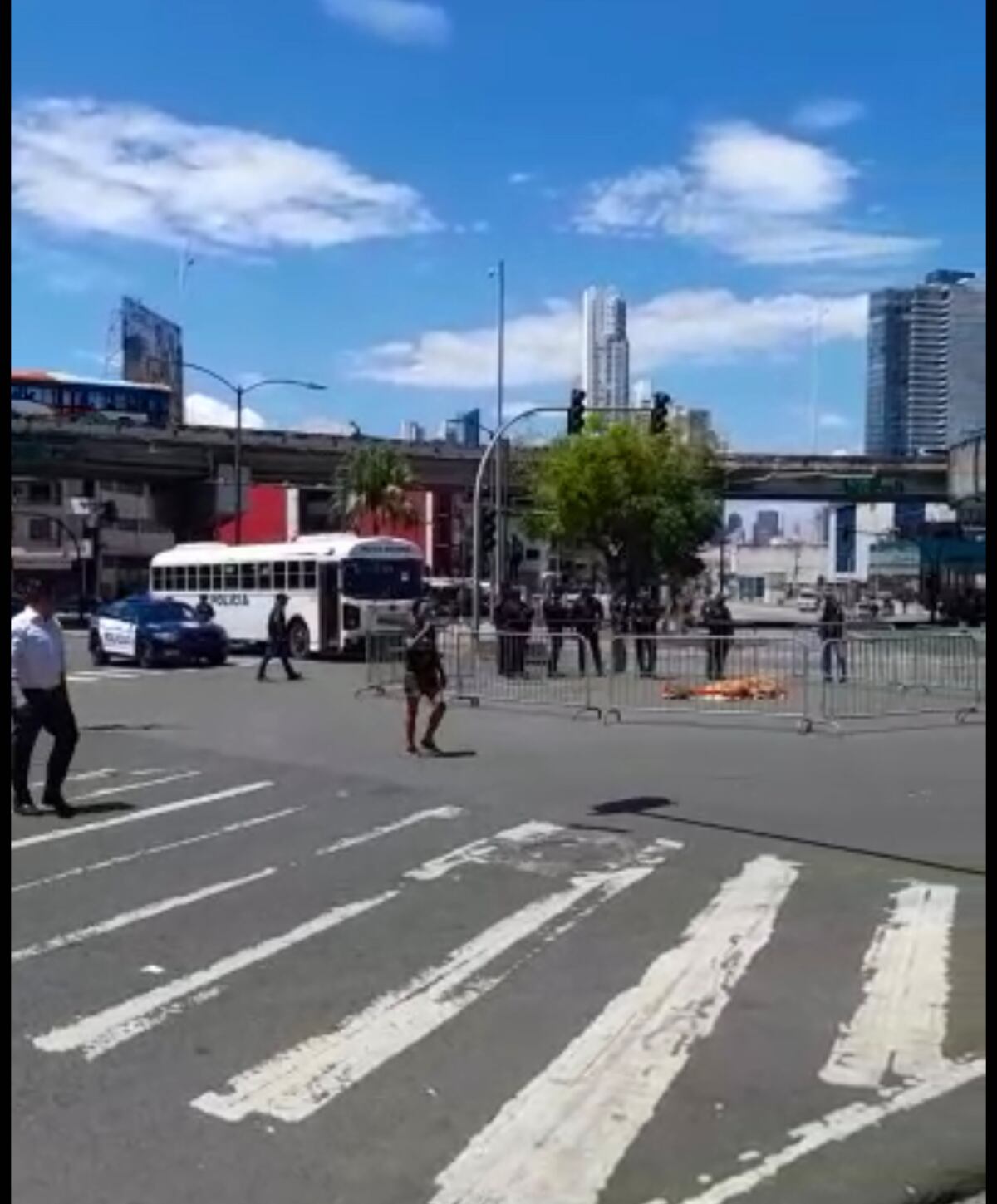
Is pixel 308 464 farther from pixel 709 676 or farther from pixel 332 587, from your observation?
pixel 709 676

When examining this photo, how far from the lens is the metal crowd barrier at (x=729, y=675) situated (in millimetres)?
20469

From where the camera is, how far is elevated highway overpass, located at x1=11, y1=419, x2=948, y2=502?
71.0m

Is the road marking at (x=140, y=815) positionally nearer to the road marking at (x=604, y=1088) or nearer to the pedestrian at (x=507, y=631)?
the road marking at (x=604, y=1088)

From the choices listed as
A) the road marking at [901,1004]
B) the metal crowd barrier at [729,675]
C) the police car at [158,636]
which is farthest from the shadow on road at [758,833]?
the police car at [158,636]

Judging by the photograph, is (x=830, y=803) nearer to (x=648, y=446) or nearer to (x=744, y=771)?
(x=744, y=771)

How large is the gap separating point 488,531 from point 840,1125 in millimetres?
35224

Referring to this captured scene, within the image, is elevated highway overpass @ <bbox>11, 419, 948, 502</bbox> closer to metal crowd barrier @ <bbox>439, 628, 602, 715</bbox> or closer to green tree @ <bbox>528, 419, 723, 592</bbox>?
green tree @ <bbox>528, 419, 723, 592</bbox>

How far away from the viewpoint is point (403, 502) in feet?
274

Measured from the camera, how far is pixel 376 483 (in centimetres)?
7931

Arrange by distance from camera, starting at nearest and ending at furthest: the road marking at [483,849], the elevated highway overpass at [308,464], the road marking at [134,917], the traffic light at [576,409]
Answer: the road marking at [134,917] < the road marking at [483,849] < the traffic light at [576,409] < the elevated highway overpass at [308,464]

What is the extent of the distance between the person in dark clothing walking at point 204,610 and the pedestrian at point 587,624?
30.9 ft

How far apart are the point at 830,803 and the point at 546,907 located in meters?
4.88

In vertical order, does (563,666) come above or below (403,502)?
below

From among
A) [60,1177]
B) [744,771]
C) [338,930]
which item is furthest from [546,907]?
[744,771]
